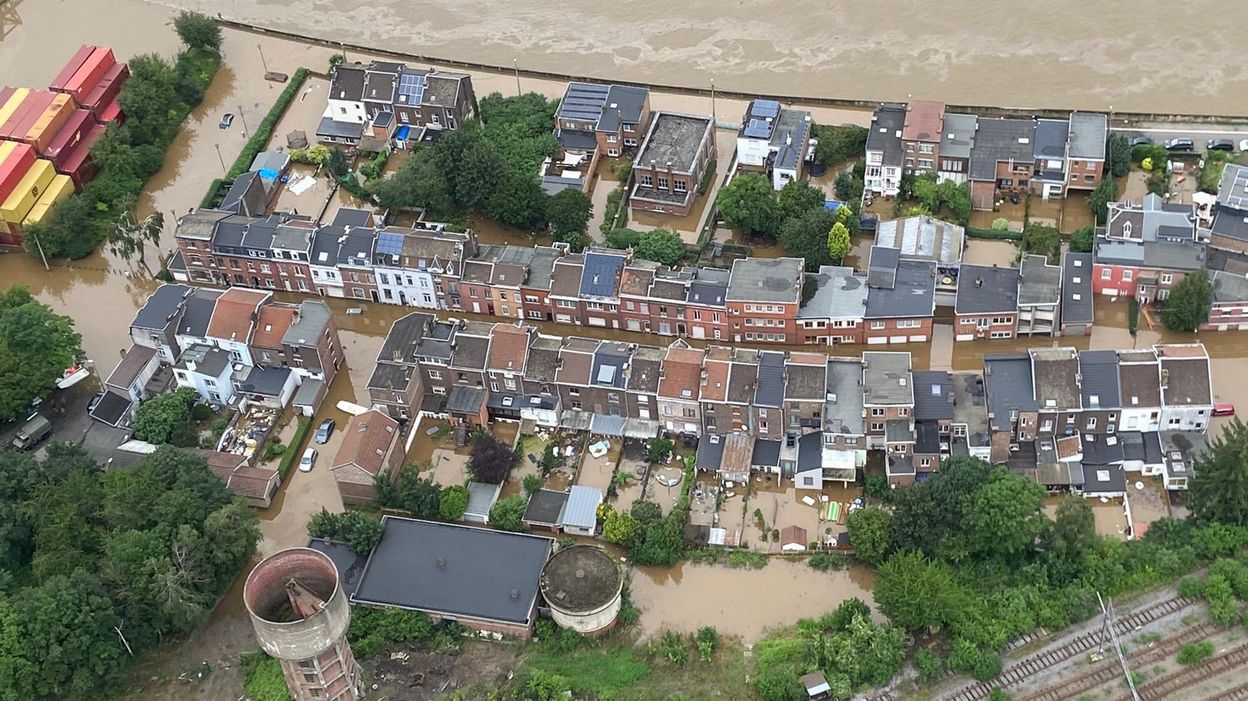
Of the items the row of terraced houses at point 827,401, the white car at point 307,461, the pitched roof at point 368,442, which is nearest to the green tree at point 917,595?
the row of terraced houses at point 827,401

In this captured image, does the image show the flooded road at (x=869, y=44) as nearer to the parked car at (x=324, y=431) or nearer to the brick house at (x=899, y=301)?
the brick house at (x=899, y=301)

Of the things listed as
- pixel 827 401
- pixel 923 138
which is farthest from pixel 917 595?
pixel 923 138

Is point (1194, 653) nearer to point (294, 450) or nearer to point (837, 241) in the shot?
point (837, 241)

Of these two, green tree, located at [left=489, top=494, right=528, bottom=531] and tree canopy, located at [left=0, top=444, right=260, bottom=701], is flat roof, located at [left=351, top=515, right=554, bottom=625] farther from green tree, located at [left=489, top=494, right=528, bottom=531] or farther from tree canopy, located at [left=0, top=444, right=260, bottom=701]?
tree canopy, located at [left=0, top=444, right=260, bottom=701]

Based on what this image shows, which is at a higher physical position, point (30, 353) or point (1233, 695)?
point (30, 353)

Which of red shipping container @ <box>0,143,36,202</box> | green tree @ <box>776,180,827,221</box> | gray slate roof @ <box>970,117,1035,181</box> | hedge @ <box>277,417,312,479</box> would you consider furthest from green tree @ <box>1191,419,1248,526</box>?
red shipping container @ <box>0,143,36,202</box>

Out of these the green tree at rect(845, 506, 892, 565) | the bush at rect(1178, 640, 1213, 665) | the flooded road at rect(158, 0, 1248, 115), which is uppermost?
the flooded road at rect(158, 0, 1248, 115)
